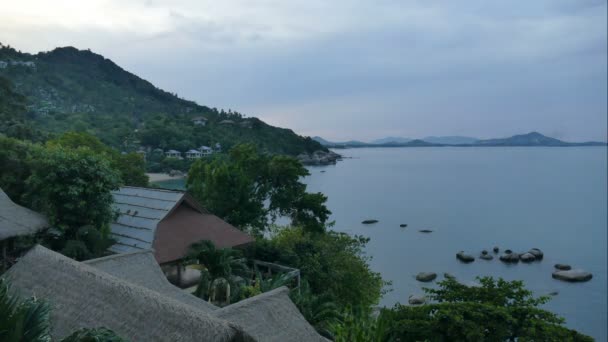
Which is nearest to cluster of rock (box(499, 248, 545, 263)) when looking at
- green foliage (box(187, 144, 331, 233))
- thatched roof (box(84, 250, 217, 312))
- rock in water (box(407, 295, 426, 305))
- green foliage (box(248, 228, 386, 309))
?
rock in water (box(407, 295, 426, 305))

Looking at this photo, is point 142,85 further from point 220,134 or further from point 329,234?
point 329,234

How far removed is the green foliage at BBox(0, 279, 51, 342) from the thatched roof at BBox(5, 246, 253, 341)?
1823mm

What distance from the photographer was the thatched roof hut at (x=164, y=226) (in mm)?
13023

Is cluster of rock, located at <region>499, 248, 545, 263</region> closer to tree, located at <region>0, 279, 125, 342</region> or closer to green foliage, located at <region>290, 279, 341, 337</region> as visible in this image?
green foliage, located at <region>290, 279, 341, 337</region>

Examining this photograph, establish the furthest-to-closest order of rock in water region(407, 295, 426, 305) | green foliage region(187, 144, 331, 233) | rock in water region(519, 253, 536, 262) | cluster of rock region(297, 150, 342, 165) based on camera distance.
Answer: cluster of rock region(297, 150, 342, 165)
rock in water region(519, 253, 536, 262)
rock in water region(407, 295, 426, 305)
green foliage region(187, 144, 331, 233)

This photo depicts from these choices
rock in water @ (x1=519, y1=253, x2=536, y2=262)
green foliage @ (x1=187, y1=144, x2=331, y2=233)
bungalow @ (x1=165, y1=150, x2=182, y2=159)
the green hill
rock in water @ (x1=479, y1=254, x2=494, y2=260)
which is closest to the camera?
green foliage @ (x1=187, y1=144, x2=331, y2=233)

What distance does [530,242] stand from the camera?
4150 centimetres

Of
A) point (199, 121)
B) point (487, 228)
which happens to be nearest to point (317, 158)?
point (199, 121)

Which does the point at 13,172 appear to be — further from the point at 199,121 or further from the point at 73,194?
the point at 199,121

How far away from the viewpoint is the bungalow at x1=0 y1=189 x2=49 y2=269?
37.3ft

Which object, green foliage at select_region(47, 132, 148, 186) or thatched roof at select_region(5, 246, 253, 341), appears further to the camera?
green foliage at select_region(47, 132, 148, 186)

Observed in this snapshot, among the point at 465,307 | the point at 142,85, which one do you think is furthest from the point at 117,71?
the point at 465,307

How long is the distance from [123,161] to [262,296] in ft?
83.7

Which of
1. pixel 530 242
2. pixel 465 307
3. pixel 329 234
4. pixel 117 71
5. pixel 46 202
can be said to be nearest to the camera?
pixel 465 307
